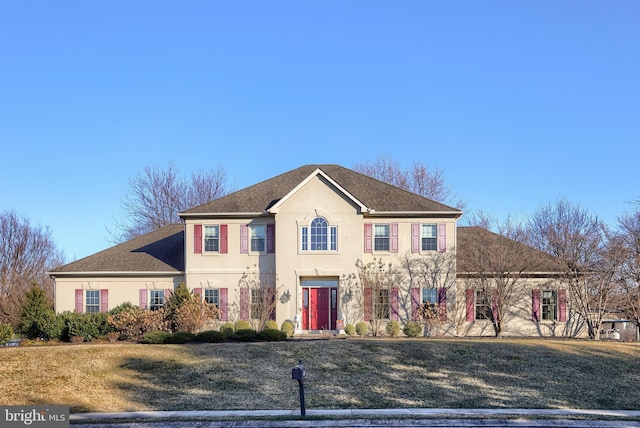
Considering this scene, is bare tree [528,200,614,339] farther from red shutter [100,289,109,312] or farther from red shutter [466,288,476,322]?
red shutter [100,289,109,312]

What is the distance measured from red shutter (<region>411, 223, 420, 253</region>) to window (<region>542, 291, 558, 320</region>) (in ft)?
21.9

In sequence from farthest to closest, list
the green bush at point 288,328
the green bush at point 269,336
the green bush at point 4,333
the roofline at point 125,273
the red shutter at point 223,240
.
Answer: the roofline at point 125,273 → the red shutter at point 223,240 → the green bush at point 288,328 → the green bush at point 4,333 → the green bush at point 269,336

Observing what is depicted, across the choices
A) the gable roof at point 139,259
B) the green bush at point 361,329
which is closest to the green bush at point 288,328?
the green bush at point 361,329

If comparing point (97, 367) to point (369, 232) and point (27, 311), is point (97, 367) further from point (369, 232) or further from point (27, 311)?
point (369, 232)

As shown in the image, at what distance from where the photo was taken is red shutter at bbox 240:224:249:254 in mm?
31750

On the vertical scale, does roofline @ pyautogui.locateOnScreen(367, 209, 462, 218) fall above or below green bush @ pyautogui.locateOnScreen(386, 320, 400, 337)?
above

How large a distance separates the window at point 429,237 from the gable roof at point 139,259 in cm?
1230

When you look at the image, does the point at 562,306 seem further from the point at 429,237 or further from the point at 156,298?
Result: the point at 156,298

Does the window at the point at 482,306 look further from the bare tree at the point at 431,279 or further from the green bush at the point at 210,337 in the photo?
the green bush at the point at 210,337

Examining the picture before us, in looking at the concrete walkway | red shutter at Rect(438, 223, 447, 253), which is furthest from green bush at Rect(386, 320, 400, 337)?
the concrete walkway

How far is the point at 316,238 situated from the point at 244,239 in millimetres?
3659

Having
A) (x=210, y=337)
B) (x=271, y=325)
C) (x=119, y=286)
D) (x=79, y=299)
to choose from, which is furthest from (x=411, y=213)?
(x=79, y=299)

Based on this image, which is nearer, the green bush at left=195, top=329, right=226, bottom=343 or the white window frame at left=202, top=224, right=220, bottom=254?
the green bush at left=195, top=329, right=226, bottom=343

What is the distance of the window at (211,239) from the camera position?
105 ft
